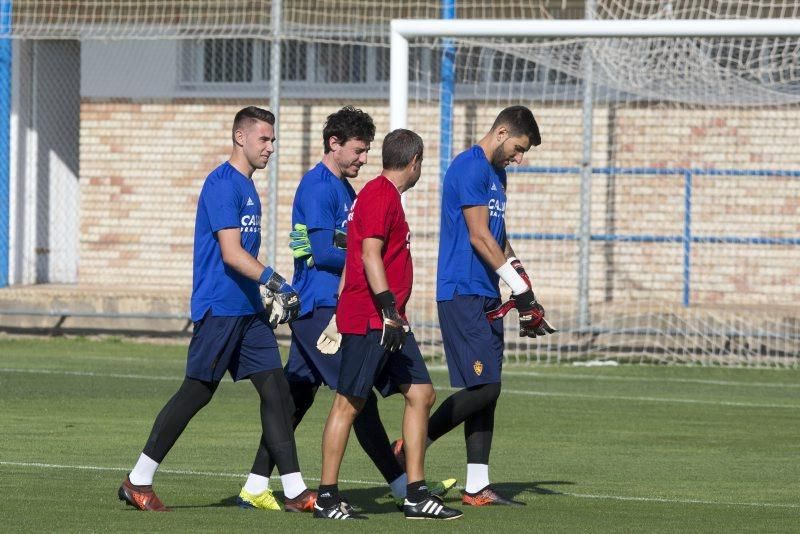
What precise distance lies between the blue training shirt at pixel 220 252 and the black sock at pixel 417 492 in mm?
1210

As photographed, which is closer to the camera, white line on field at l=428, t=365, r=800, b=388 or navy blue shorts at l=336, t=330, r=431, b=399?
navy blue shorts at l=336, t=330, r=431, b=399

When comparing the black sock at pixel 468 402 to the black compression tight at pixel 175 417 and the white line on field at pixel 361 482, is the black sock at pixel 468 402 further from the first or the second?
the black compression tight at pixel 175 417

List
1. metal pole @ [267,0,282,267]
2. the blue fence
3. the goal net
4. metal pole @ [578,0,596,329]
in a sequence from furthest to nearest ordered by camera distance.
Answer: the blue fence < metal pole @ [267,0,282,267] < metal pole @ [578,0,596,329] < the goal net

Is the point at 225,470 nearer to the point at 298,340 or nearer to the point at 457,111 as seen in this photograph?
the point at 298,340

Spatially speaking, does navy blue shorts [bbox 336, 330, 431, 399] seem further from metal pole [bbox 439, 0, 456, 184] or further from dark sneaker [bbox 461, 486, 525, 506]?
metal pole [bbox 439, 0, 456, 184]

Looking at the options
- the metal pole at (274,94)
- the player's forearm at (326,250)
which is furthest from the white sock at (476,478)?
the metal pole at (274,94)

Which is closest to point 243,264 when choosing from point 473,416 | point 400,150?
point 400,150

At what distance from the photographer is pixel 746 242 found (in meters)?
19.3

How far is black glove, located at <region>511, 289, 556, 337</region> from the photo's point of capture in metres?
8.69

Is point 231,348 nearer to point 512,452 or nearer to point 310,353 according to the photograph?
point 310,353

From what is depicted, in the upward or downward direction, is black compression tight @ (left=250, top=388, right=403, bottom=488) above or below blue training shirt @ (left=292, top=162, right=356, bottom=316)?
below

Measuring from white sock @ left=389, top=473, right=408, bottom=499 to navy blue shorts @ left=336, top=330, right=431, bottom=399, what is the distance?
0.68 meters

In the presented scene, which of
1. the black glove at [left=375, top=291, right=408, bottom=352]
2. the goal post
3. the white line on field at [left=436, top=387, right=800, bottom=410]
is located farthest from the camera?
the goal post

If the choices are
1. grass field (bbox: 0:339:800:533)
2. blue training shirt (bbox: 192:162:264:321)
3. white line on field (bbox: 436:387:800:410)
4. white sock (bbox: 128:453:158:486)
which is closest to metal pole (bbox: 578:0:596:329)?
grass field (bbox: 0:339:800:533)
